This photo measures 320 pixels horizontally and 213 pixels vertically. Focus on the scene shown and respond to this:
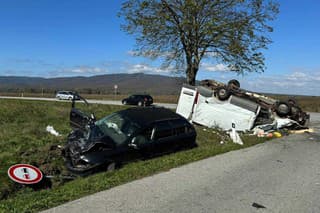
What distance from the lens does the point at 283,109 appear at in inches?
537

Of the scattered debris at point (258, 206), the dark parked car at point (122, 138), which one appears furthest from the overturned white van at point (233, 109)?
the scattered debris at point (258, 206)

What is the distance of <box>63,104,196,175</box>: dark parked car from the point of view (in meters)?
6.10

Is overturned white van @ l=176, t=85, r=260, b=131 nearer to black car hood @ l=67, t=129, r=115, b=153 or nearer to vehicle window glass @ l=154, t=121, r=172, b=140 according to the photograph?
vehicle window glass @ l=154, t=121, r=172, b=140

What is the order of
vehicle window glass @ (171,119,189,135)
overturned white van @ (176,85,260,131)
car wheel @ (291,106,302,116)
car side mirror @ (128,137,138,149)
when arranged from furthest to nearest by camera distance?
car wheel @ (291,106,302,116)
overturned white van @ (176,85,260,131)
vehicle window glass @ (171,119,189,135)
car side mirror @ (128,137,138,149)

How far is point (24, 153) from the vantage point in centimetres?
773

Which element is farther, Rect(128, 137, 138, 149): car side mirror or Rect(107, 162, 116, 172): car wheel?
Rect(128, 137, 138, 149): car side mirror

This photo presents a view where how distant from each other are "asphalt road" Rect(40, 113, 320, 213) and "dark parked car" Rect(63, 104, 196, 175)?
44.8 inches

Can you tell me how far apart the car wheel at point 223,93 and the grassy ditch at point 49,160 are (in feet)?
6.21

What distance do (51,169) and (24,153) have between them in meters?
1.55

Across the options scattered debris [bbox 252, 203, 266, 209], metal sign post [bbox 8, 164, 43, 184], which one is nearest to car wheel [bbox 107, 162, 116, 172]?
metal sign post [bbox 8, 164, 43, 184]

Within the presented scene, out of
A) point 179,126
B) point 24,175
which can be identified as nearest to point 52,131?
point 24,175

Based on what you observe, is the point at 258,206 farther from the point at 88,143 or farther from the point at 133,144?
the point at 88,143

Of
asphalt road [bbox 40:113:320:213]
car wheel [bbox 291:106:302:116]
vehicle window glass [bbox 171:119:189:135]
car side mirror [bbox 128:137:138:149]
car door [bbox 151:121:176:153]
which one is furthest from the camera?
car wheel [bbox 291:106:302:116]

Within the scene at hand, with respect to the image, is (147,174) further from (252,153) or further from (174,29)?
(174,29)
